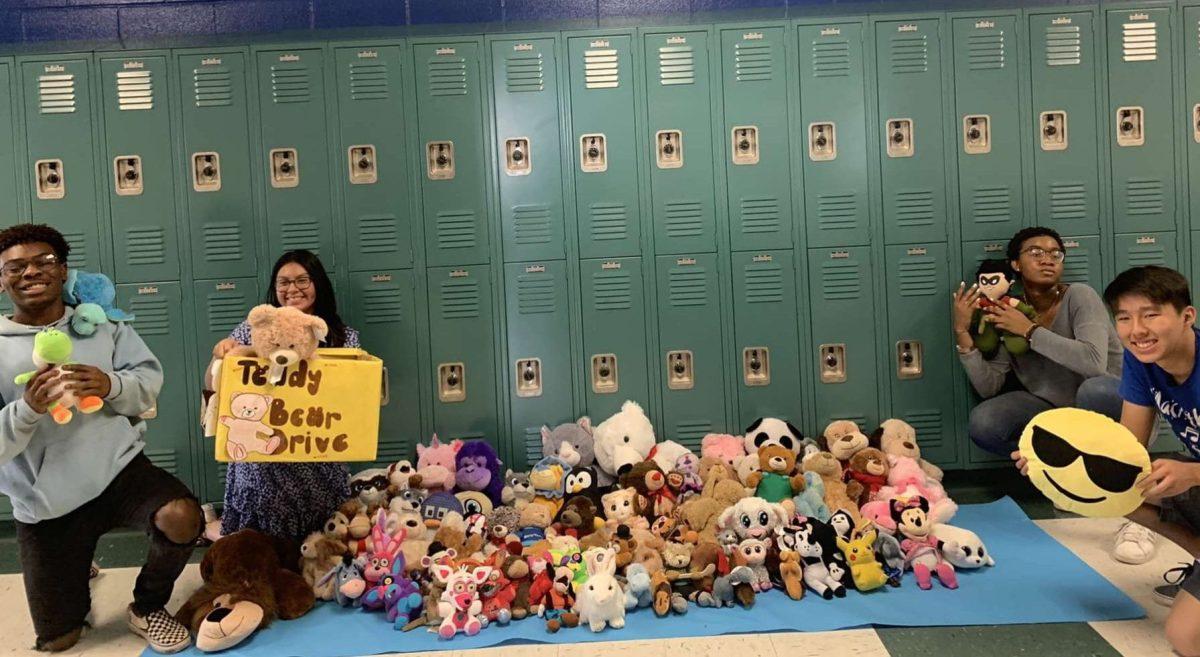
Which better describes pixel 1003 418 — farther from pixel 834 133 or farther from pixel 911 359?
pixel 834 133

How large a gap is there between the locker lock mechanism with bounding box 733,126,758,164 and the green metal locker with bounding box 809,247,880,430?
0.57 m

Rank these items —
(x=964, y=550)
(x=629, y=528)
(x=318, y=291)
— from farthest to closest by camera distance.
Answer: (x=318, y=291) → (x=629, y=528) → (x=964, y=550)

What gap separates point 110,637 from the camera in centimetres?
284

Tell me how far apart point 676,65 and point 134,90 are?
8.78 ft

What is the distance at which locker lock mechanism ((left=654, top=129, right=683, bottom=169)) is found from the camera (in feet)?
13.2

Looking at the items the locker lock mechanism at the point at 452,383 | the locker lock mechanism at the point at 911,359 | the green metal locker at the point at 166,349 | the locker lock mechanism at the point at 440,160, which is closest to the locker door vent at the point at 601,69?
the locker lock mechanism at the point at 440,160

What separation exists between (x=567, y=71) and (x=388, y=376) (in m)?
1.78

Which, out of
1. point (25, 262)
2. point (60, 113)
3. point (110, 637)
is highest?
point (60, 113)

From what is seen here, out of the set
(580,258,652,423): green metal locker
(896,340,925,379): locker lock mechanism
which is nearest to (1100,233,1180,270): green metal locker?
(896,340,925,379): locker lock mechanism

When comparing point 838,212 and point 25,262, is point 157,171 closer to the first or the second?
point 25,262

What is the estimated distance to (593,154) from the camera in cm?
403

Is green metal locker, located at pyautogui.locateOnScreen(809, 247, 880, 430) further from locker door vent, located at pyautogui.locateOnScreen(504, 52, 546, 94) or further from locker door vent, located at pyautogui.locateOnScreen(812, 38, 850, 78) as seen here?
locker door vent, located at pyautogui.locateOnScreen(504, 52, 546, 94)

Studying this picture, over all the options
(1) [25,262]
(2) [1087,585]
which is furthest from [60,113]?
(2) [1087,585]

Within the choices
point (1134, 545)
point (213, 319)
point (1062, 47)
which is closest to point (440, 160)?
point (213, 319)
